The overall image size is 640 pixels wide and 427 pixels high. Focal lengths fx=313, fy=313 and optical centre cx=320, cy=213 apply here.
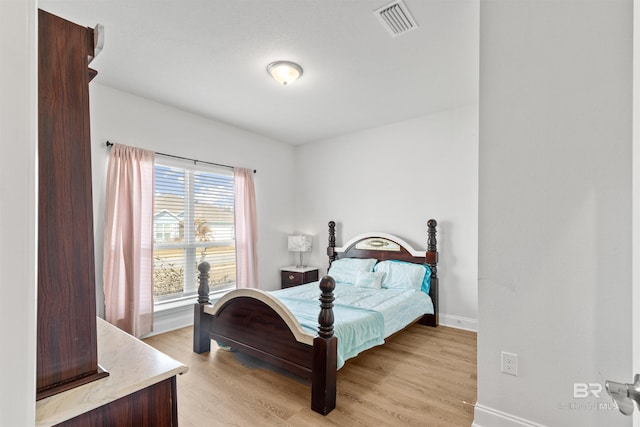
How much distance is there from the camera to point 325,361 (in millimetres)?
2143

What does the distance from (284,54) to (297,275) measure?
10.5 ft

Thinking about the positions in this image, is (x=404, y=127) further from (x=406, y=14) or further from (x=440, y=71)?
(x=406, y=14)

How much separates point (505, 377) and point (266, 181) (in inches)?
161

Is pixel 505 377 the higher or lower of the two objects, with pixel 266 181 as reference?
lower

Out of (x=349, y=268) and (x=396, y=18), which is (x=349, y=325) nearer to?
(x=349, y=268)

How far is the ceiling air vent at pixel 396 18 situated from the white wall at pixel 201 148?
278 cm

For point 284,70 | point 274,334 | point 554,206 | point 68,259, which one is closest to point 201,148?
point 284,70

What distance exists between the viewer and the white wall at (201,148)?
3287 mm

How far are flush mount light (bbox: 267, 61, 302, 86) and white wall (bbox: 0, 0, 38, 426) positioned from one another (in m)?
2.46

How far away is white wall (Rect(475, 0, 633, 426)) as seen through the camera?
1489mm

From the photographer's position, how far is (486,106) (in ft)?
6.10

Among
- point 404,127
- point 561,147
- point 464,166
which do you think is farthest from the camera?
point 404,127

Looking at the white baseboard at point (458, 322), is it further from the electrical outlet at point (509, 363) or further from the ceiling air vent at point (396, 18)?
the ceiling air vent at point (396, 18)

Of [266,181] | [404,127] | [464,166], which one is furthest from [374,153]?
[266,181]
